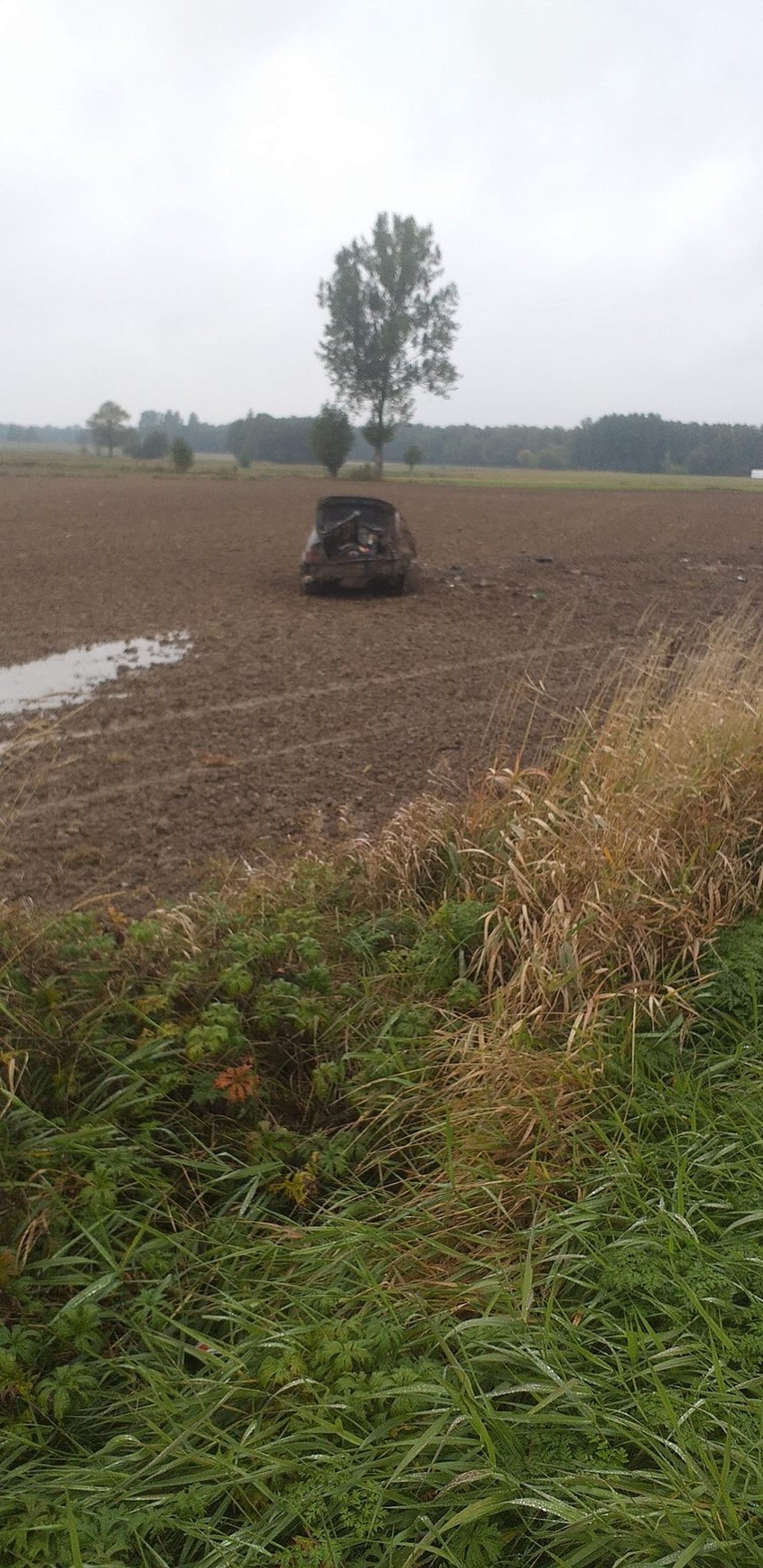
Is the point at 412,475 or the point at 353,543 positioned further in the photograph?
the point at 412,475

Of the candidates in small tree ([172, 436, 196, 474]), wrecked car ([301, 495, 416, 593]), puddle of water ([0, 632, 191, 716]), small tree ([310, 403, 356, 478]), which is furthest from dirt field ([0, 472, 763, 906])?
small tree ([172, 436, 196, 474])

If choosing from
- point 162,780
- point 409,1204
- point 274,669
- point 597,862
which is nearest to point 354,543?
point 274,669

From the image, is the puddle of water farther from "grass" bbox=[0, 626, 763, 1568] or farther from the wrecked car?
"grass" bbox=[0, 626, 763, 1568]

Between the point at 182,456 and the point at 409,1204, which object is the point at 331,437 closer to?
the point at 182,456

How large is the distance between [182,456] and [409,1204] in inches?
2104

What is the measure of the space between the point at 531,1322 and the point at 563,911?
164 cm

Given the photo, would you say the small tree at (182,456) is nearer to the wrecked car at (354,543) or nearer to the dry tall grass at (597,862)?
the wrecked car at (354,543)

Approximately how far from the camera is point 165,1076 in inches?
122

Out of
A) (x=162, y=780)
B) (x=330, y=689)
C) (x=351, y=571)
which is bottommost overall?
(x=162, y=780)

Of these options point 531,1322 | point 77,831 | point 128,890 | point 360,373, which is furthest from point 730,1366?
point 360,373

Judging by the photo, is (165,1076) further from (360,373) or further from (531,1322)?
(360,373)

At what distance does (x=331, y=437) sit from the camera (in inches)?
1805

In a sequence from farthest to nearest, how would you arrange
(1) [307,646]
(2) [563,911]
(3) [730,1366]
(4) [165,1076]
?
(1) [307,646], (2) [563,911], (4) [165,1076], (3) [730,1366]

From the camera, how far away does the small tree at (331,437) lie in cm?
4566
